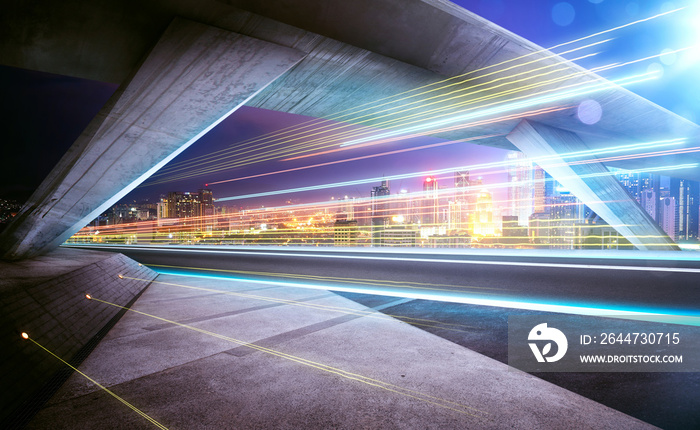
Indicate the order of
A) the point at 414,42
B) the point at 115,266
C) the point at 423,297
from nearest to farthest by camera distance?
1. the point at 423,297
2. the point at 414,42
3. the point at 115,266

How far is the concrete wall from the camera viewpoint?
3113 mm

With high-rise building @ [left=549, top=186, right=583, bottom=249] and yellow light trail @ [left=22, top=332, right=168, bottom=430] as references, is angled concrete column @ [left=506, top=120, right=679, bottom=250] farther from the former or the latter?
yellow light trail @ [left=22, top=332, right=168, bottom=430]

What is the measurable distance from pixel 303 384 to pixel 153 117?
22.0 feet

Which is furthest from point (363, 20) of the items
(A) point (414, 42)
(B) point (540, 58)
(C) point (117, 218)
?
(C) point (117, 218)

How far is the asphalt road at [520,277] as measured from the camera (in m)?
6.57

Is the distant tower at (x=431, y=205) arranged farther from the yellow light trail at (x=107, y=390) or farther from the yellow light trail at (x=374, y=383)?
the yellow light trail at (x=107, y=390)

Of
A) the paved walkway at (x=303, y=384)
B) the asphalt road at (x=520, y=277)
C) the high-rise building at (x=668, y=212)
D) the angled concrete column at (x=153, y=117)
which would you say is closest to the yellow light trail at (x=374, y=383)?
the paved walkway at (x=303, y=384)

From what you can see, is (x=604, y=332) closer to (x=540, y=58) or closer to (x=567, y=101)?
(x=540, y=58)

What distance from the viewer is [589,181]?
14688 millimetres

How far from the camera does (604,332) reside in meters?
4.79

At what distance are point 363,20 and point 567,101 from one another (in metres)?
8.87

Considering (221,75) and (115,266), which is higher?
(221,75)

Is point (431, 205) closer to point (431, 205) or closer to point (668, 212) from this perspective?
point (431, 205)

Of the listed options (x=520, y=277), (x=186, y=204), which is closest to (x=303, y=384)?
(x=520, y=277)
